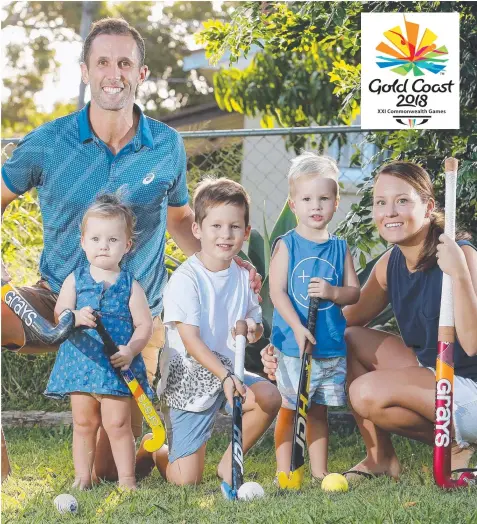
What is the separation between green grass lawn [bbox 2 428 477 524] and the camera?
3.41 m

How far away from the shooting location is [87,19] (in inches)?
759

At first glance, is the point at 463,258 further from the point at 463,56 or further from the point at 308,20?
the point at 308,20

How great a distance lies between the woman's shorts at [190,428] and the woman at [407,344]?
0.33 metres

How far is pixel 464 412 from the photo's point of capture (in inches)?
155

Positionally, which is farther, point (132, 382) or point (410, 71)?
point (410, 71)

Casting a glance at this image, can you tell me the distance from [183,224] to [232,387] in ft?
3.36

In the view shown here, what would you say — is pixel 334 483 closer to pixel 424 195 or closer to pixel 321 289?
pixel 321 289

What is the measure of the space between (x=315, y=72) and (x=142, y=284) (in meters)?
6.70

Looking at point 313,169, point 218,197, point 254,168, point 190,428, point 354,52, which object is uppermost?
point 354,52

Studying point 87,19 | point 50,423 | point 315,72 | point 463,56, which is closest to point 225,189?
point 463,56

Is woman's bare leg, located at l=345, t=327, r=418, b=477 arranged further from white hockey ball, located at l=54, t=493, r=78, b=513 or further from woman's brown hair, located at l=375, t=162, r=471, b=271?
white hockey ball, located at l=54, t=493, r=78, b=513

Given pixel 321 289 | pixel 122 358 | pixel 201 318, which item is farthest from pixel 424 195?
pixel 122 358

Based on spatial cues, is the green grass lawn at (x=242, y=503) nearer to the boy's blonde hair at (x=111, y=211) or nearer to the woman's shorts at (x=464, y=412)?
the woman's shorts at (x=464, y=412)

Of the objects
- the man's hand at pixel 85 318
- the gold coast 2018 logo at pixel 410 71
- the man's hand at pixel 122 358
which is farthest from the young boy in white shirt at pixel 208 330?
the gold coast 2018 logo at pixel 410 71
